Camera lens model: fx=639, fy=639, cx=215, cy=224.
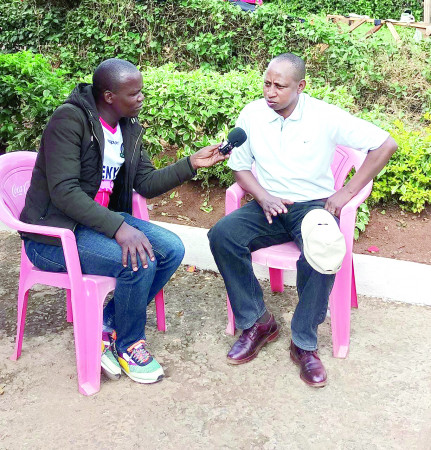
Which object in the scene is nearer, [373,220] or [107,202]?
[107,202]

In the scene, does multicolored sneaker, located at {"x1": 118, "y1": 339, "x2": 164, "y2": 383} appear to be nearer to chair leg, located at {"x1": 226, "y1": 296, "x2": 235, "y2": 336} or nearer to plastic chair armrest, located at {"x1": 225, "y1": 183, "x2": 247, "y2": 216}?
chair leg, located at {"x1": 226, "y1": 296, "x2": 235, "y2": 336}

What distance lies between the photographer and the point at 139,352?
11.6 feet

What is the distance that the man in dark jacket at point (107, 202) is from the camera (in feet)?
10.8

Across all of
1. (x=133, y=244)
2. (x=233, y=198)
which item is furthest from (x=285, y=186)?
(x=133, y=244)

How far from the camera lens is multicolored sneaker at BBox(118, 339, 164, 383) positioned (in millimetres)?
3479

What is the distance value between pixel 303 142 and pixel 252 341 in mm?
1204

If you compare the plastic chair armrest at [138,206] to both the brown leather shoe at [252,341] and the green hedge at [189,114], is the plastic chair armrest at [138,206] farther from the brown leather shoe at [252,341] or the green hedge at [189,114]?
the green hedge at [189,114]

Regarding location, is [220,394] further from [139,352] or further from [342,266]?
[342,266]

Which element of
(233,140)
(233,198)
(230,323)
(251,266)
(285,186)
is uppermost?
Result: (233,140)

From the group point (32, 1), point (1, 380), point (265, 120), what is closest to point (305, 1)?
point (32, 1)

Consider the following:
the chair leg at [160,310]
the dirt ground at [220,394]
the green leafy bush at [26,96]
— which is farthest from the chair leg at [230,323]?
the green leafy bush at [26,96]

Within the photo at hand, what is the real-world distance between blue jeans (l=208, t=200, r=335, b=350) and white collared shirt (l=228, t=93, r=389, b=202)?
0.13 m

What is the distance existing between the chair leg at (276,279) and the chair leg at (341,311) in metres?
0.79

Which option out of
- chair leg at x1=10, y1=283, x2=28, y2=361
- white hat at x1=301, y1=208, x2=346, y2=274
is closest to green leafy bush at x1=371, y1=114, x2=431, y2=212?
white hat at x1=301, y1=208, x2=346, y2=274
